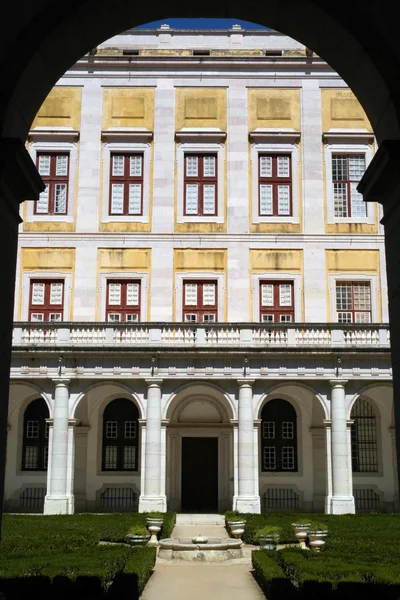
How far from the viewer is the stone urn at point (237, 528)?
72.0 feet

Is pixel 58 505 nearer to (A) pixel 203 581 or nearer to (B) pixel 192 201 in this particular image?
(B) pixel 192 201

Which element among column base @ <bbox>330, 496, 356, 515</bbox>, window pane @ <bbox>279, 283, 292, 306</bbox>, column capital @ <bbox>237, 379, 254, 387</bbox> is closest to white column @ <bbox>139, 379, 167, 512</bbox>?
column capital @ <bbox>237, 379, 254, 387</bbox>

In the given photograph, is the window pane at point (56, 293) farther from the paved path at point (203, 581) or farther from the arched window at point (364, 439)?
the paved path at point (203, 581)

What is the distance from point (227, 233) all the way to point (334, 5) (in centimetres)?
2461

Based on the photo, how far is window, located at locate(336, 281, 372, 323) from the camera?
1315 inches

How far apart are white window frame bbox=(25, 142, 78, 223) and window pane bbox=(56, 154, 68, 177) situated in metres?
0.20

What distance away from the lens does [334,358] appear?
29.9 metres

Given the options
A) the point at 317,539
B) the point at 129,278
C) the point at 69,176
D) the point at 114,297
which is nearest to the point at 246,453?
the point at 114,297

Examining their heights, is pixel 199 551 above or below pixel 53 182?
below

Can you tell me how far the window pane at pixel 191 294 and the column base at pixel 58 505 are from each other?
9377mm

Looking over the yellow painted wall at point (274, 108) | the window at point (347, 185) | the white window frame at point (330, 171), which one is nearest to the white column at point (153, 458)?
the white window frame at point (330, 171)

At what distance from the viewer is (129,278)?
33.8 m

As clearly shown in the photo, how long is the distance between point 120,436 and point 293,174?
13.2 m

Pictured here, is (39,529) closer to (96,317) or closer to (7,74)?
(96,317)
